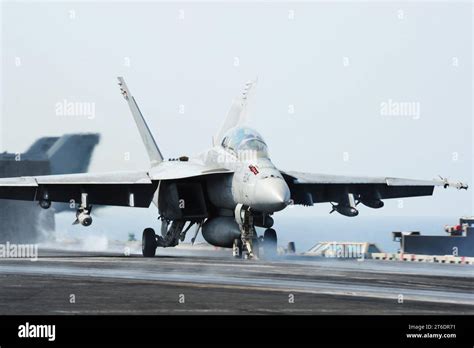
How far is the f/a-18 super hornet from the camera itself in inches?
1287

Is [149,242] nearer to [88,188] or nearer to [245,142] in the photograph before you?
[88,188]

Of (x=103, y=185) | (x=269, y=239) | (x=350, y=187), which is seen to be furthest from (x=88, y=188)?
(x=350, y=187)

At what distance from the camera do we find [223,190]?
34.6 m

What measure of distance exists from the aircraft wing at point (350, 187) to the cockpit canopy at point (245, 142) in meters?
3.13

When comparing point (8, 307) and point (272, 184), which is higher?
point (272, 184)

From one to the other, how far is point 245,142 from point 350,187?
746 centimetres

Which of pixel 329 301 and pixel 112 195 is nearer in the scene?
pixel 329 301

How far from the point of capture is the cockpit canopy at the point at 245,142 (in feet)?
108
